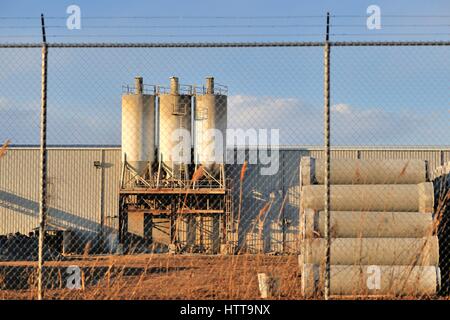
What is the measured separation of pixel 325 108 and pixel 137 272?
40.6ft

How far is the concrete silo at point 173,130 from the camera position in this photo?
2775 centimetres

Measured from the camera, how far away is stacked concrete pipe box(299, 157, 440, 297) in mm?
9469

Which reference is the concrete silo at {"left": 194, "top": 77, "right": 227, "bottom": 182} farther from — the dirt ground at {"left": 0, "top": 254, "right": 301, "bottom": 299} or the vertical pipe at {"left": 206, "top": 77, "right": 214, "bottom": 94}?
the dirt ground at {"left": 0, "top": 254, "right": 301, "bottom": 299}

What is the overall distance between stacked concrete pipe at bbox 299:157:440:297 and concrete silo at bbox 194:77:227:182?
1577 cm

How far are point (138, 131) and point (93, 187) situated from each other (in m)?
3.89

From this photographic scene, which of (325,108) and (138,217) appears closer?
(325,108)

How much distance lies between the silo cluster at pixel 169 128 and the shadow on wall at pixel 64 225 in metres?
3.81

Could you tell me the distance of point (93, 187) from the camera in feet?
97.8

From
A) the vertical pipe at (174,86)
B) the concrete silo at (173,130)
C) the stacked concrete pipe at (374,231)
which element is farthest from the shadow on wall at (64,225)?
the stacked concrete pipe at (374,231)

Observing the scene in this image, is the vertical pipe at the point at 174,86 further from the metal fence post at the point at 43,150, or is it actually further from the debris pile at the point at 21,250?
the metal fence post at the point at 43,150

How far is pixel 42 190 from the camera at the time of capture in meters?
7.26

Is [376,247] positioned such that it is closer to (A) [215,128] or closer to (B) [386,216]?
(B) [386,216]
